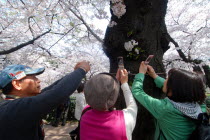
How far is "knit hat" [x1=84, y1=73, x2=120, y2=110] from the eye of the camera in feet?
3.96

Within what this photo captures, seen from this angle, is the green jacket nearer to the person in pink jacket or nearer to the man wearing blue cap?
the person in pink jacket

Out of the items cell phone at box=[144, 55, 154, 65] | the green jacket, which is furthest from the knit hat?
cell phone at box=[144, 55, 154, 65]

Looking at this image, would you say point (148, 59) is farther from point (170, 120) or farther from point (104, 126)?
point (104, 126)

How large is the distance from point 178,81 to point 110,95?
2.01 ft

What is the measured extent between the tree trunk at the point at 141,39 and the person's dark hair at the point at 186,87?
17.1 inches

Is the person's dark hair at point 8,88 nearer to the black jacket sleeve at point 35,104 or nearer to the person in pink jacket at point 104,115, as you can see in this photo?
the black jacket sleeve at point 35,104

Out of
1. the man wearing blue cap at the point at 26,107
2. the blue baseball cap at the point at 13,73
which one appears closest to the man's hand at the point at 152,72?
the man wearing blue cap at the point at 26,107

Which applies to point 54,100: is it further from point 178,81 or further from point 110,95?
point 178,81

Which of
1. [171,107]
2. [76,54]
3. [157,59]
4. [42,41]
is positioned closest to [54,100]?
[171,107]

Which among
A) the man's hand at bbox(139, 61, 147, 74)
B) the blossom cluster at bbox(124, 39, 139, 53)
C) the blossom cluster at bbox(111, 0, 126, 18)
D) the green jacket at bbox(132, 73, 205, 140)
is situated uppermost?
the blossom cluster at bbox(111, 0, 126, 18)

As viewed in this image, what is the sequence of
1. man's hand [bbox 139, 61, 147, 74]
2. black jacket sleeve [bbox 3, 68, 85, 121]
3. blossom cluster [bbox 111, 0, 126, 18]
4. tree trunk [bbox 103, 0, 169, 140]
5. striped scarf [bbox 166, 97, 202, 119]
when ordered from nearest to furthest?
black jacket sleeve [bbox 3, 68, 85, 121]
striped scarf [bbox 166, 97, 202, 119]
man's hand [bbox 139, 61, 147, 74]
tree trunk [bbox 103, 0, 169, 140]
blossom cluster [bbox 111, 0, 126, 18]

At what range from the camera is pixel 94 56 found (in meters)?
11.3

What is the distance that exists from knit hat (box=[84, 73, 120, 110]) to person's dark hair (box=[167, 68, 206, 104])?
53cm

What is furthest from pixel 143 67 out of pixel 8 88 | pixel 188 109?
pixel 8 88
